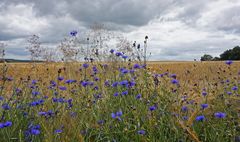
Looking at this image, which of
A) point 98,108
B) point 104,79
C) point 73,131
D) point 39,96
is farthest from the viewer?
point 104,79

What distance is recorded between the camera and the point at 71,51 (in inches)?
221

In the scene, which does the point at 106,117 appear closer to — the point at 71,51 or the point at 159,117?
the point at 159,117

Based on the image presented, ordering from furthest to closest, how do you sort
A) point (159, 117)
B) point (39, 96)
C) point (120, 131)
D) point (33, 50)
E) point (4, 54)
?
point (33, 50)
point (39, 96)
point (4, 54)
point (159, 117)
point (120, 131)

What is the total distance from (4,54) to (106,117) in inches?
61.0

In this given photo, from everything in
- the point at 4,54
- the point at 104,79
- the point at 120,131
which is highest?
the point at 4,54

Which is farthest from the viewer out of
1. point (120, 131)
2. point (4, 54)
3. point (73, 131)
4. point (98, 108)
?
point (4, 54)

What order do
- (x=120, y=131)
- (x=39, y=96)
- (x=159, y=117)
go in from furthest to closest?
(x=39, y=96) → (x=159, y=117) → (x=120, y=131)

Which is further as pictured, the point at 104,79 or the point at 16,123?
the point at 104,79

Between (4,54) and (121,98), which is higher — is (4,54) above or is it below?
above

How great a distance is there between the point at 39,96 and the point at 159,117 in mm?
1795

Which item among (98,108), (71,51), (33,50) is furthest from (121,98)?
(33,50)

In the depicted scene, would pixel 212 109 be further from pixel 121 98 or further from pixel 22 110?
pixel 22 110

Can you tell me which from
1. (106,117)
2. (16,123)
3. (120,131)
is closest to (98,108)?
(106,117)

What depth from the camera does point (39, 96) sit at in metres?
4.77
